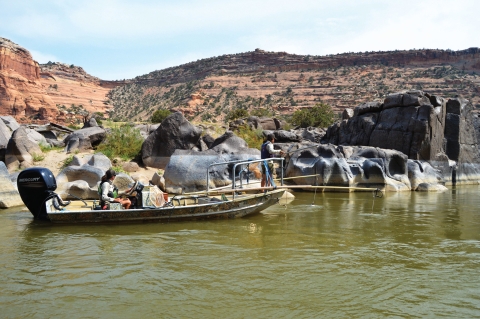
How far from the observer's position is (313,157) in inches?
802

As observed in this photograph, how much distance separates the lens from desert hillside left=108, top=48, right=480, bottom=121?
67.3 metres

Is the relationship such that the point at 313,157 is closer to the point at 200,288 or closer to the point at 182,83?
the point at 200,288

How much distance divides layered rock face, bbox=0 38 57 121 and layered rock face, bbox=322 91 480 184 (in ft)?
153

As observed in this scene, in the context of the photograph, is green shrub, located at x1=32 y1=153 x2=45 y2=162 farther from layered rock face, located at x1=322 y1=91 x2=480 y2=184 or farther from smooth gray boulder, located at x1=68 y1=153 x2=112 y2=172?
layered rock face, located at x1=322 y1=91 x2=480 y2=184

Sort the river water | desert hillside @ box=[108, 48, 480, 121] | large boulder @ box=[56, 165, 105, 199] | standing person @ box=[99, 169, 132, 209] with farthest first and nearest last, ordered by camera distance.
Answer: desert hillside @ box=[108, 48, 480, 121]
large boulder @ box=[56, 165, 105, 199]
standing person @ box=[99, 169, 132, 209]
the river water

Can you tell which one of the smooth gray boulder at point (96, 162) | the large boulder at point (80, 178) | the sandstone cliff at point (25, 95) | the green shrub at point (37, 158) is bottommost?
the large boulder at point (80, 178)

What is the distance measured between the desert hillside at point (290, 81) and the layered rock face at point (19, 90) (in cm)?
1658

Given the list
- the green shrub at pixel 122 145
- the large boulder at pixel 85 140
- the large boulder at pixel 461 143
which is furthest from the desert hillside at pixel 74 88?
the large boulder at pixel 461 143

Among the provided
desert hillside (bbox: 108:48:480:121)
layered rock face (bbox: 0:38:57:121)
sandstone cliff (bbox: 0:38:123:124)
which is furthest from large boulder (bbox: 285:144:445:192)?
layered rock face (bbox: 0:38:57:121)

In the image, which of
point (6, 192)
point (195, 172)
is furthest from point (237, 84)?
point (6, 192)

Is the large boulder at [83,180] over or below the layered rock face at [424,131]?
below

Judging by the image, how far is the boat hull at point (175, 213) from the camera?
10047 mm

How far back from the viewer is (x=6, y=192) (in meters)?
13.2

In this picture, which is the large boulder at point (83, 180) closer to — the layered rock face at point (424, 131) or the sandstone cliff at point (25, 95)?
the layered rock face at point (424, 131)
